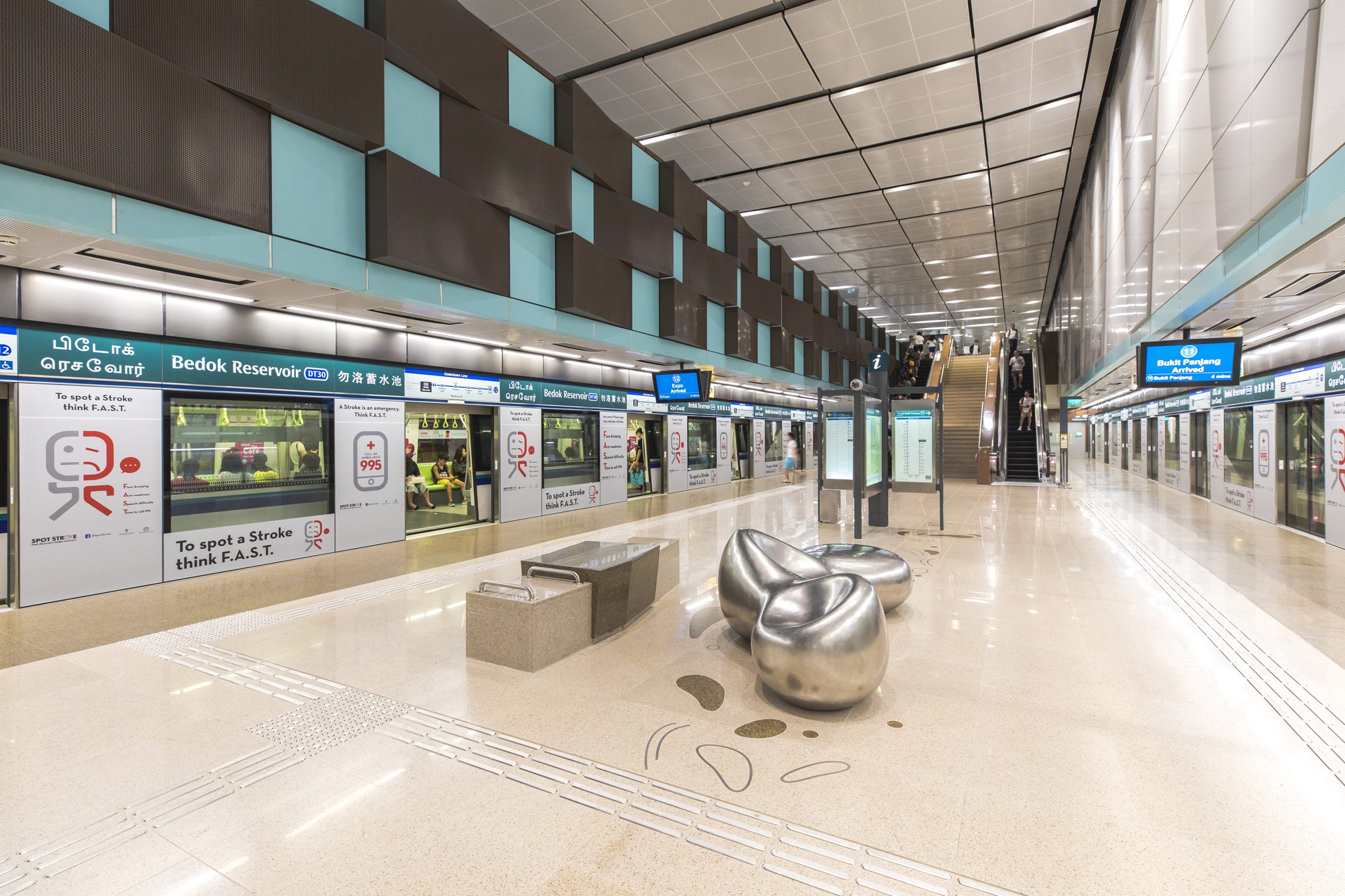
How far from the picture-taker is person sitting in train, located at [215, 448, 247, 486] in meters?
7.21

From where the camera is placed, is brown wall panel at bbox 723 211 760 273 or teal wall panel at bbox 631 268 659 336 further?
brown wall panel at bbox 723 211 760 273

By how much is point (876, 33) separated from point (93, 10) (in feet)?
27.3

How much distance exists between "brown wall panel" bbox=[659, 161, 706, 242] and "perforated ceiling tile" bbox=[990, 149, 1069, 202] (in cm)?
599

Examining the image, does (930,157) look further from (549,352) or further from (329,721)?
(329,721)

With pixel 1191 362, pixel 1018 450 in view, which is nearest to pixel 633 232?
pixel 1191 362

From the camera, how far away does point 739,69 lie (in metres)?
9.25

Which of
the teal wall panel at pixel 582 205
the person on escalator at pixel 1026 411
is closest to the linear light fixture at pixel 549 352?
the teal wall panel at pixel 582 205

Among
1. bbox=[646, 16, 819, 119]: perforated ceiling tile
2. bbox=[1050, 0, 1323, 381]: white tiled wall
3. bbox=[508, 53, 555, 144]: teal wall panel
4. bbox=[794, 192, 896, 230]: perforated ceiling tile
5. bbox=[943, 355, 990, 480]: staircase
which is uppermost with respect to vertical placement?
bbox=[646, 16, 819, 119]: perforated ceiling tile

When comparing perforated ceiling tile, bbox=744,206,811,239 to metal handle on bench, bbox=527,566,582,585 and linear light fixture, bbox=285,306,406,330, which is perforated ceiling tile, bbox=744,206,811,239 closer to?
linear light fixture, bbox=285,306,406,330

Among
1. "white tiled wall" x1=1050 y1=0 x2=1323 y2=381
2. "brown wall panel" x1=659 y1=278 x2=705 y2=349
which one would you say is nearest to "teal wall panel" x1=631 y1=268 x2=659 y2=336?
"brown wall panel" x1=659 y1=278 x2=705 y2=349

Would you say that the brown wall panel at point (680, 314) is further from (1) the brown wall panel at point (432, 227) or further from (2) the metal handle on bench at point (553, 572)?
(2) the metal handle on bench at point (553, 572)

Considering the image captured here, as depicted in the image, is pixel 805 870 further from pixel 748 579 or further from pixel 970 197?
pixel 970 197

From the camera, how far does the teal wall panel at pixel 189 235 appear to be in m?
4.79

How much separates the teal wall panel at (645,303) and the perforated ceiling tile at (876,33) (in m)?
4.21
